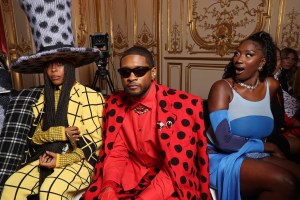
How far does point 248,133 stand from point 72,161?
108 centimetres

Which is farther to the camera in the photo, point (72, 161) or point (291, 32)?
point (291, 32)

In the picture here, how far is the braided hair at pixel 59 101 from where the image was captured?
1609mm

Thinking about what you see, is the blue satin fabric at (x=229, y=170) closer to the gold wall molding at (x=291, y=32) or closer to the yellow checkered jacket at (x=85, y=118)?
the yellow checkered jacket at (x=85, y=118)

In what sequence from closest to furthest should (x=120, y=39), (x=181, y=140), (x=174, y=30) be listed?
(x=181, y=140)
(x=174, y=30)
(x=120, y=39)

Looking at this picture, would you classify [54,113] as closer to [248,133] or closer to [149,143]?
[149,143]

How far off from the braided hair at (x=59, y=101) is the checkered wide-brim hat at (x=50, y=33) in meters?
0.10

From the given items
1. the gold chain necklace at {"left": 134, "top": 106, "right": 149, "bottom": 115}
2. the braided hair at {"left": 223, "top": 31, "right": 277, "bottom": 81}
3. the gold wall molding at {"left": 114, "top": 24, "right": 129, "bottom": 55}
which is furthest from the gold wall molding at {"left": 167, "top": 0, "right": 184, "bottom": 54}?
the gold chain necklace at {"left": 134, "top": 106, "right": 149, "bottom": 115}

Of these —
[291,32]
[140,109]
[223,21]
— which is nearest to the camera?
[140,109]

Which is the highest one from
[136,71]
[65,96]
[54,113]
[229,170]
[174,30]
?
[174,30]

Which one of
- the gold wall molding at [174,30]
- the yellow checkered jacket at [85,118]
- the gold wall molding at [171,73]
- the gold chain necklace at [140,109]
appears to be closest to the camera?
the gold chain necklace at [140,109]

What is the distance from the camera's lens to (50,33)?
1608 millimetres

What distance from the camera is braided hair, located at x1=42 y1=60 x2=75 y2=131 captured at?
161 centimetres

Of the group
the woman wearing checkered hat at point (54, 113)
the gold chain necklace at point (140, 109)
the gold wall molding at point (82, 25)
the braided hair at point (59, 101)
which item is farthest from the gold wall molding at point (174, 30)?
the gold chain necklace at point (140, 109)

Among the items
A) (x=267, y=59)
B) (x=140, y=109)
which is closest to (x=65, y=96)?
(x=140, y=109)
